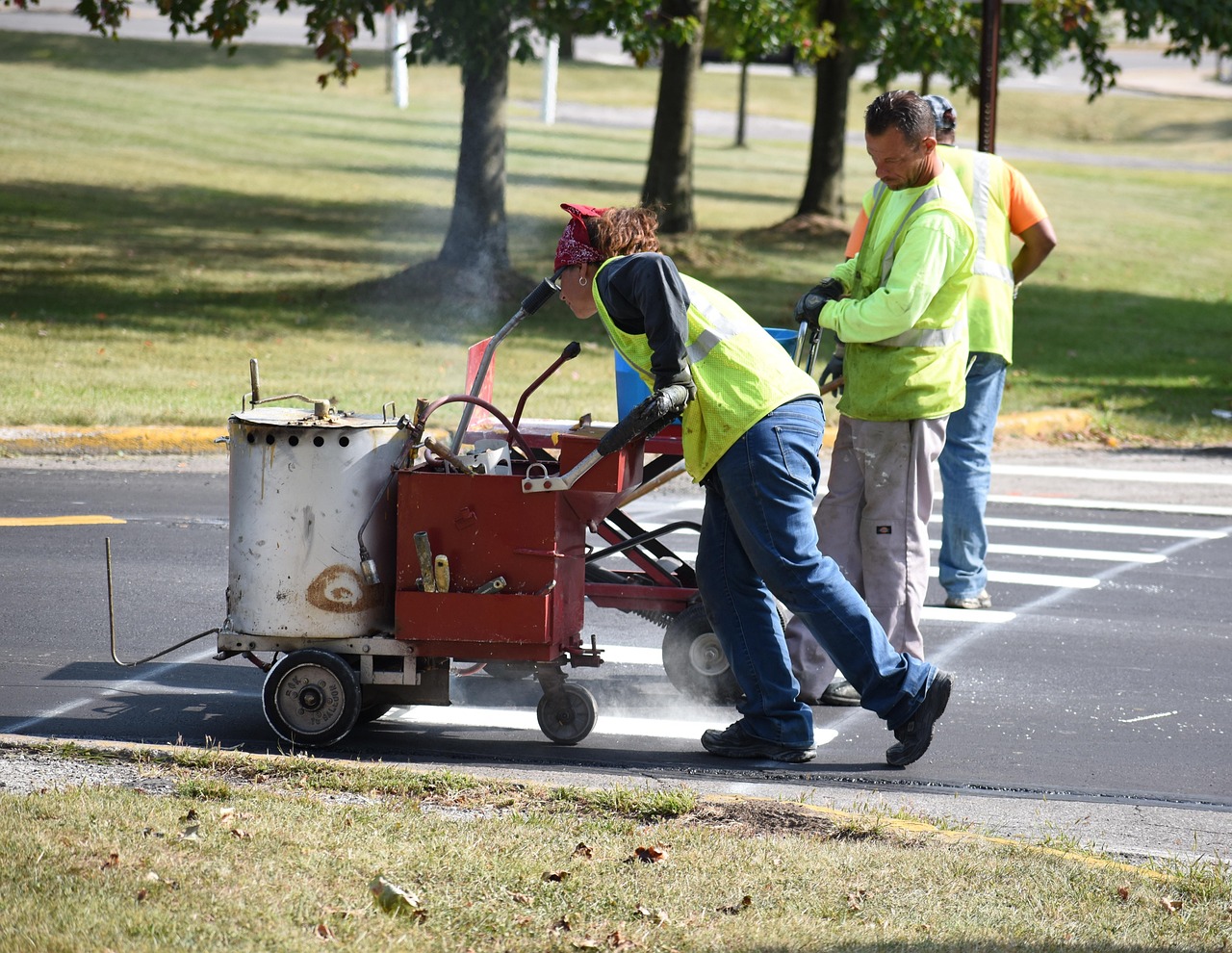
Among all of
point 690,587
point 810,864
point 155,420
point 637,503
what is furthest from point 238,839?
point 155,420

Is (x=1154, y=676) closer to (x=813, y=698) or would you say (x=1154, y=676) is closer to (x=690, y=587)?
(x=813, y=698)

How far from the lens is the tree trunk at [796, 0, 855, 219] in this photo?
24.5 metres

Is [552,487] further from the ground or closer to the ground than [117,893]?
further from the ground

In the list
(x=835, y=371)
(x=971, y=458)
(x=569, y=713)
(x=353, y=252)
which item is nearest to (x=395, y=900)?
(x=569, y=713)

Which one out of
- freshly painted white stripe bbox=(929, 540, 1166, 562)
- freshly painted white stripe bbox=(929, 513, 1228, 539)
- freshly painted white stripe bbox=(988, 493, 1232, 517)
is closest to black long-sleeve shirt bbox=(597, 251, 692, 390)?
freshly painted white stripe bbox=(929, 540, 1166, 562)

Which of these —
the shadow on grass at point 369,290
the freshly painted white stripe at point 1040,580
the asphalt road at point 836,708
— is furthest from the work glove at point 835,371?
the shadow on grass at point 369,290

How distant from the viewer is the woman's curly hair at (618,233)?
4910mm

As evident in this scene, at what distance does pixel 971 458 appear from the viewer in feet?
23.2

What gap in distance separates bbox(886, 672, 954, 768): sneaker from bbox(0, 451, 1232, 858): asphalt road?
103mm

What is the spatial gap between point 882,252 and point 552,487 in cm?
152

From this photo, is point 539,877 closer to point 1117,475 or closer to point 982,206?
point 982,206

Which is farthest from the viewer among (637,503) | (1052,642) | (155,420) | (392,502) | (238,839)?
(155,420)

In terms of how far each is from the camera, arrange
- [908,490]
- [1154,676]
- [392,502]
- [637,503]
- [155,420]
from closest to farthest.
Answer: [392,502], [908,490], [1154,676], [637,503], [155,420]

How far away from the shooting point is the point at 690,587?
6031 mm
